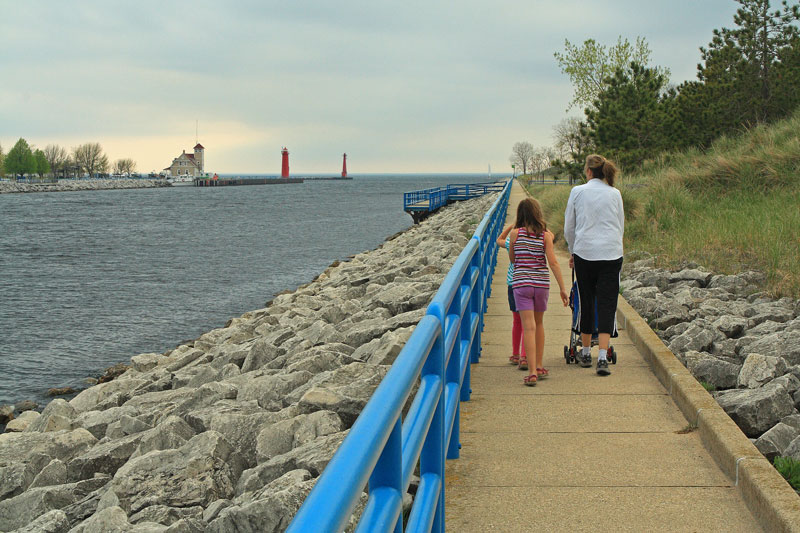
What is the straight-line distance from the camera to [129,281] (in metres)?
26.9

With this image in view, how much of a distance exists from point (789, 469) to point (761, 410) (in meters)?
0.86

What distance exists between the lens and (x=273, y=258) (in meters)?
33.4

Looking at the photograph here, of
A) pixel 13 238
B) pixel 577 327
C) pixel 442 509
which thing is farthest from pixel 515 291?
pixel 13 238

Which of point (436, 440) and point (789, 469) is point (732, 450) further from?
point (436, 440)

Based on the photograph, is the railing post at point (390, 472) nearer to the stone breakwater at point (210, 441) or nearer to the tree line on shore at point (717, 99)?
the stone breakwater at point (210, 441)

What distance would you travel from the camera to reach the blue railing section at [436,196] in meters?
46.0

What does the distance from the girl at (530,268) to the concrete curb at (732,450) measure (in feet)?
3.37

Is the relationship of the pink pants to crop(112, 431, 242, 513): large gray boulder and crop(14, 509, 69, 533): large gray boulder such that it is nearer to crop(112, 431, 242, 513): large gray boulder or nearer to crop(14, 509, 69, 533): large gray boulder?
crop(112, 431, 242, 513): large gray boulder

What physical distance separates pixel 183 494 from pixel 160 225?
179ft

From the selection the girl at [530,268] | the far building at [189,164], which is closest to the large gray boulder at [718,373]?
the girl at [530,268]

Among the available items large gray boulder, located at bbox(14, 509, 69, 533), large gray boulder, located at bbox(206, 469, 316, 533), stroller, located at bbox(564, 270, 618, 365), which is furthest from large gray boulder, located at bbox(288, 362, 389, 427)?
stroller, located at bbox(564, 270, 618, 365)

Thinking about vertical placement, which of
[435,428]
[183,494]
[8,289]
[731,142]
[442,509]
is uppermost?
[731,142]

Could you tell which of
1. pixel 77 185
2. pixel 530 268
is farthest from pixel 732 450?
pixel 77 185

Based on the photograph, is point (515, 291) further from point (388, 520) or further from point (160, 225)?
point (160, 225)
